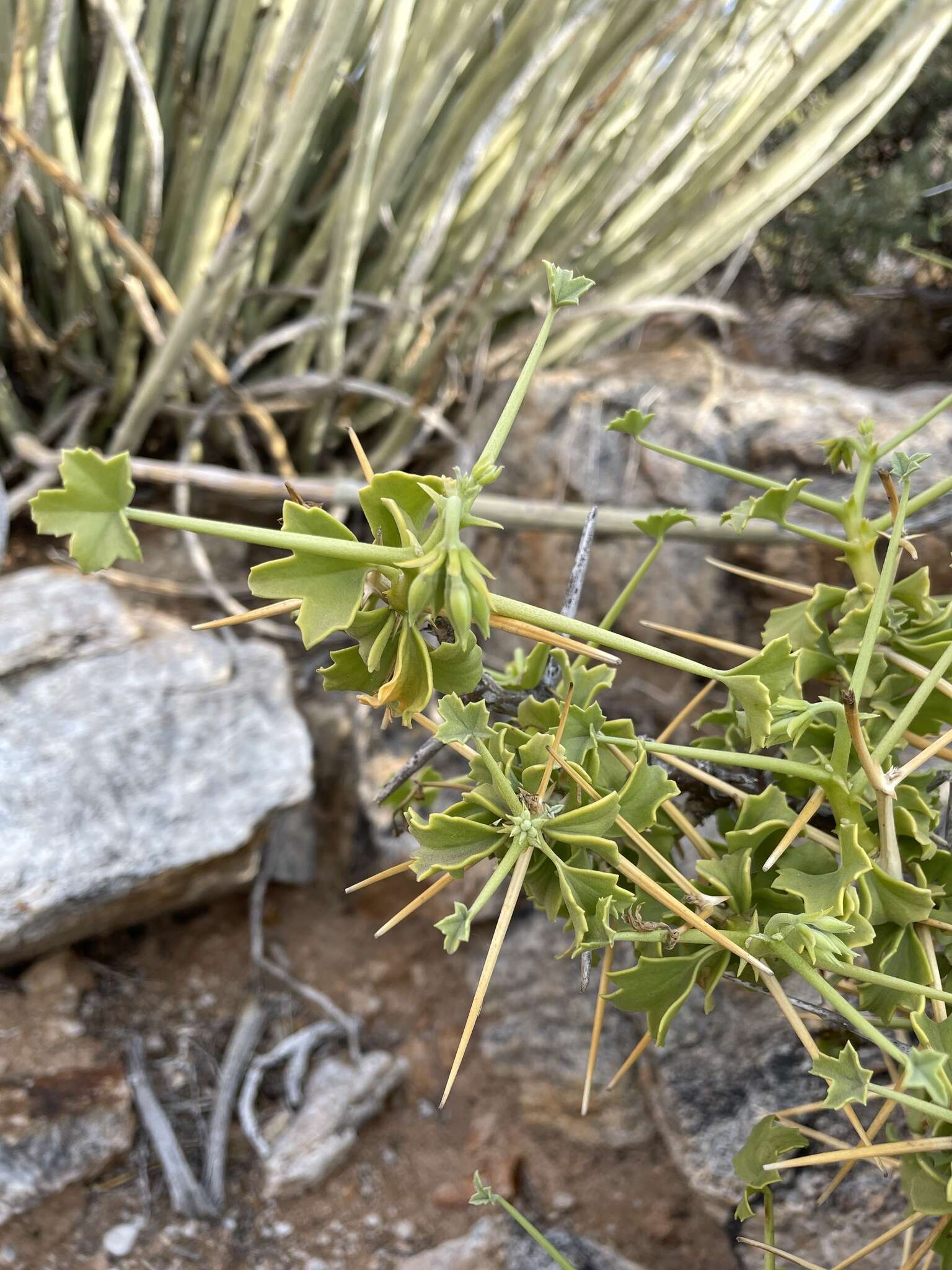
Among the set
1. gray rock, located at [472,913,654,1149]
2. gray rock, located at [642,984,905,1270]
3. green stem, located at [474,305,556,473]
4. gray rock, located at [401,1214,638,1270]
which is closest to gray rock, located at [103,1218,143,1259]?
Result: gray rock, located at [401,1214,638,1270]

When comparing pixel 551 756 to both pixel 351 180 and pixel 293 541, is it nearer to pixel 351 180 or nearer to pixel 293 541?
pixel 293 541

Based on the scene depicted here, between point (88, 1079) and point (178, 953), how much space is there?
0.61 feet

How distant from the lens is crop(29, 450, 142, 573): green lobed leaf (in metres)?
0.32

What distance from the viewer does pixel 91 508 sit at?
0.33m

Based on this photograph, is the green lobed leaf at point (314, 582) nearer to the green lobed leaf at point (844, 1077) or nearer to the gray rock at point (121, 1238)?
the green lobed leaf at point (844, 1077)

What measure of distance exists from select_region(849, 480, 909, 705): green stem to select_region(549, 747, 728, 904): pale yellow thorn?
0.13 metres

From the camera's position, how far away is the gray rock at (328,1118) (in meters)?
0.94

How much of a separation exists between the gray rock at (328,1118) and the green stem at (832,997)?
0.75 m

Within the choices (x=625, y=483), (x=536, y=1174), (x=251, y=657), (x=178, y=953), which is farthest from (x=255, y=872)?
(x=625, y=483)

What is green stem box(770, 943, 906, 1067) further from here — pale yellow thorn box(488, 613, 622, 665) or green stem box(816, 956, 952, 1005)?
pale yellow thorn box(488, 613, 622, 665)

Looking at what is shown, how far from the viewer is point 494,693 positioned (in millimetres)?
491

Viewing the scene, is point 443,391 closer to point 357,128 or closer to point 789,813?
point 357,128

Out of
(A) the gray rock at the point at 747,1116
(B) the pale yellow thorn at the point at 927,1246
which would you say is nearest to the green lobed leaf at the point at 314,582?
(B) the pale yellow thorn at the point at 927,1246

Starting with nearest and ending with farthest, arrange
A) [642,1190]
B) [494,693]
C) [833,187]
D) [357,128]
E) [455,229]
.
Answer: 1. [494,693]
2. [642,1190]
3. [357,128]
4. [455,229]
5. [833,187]
